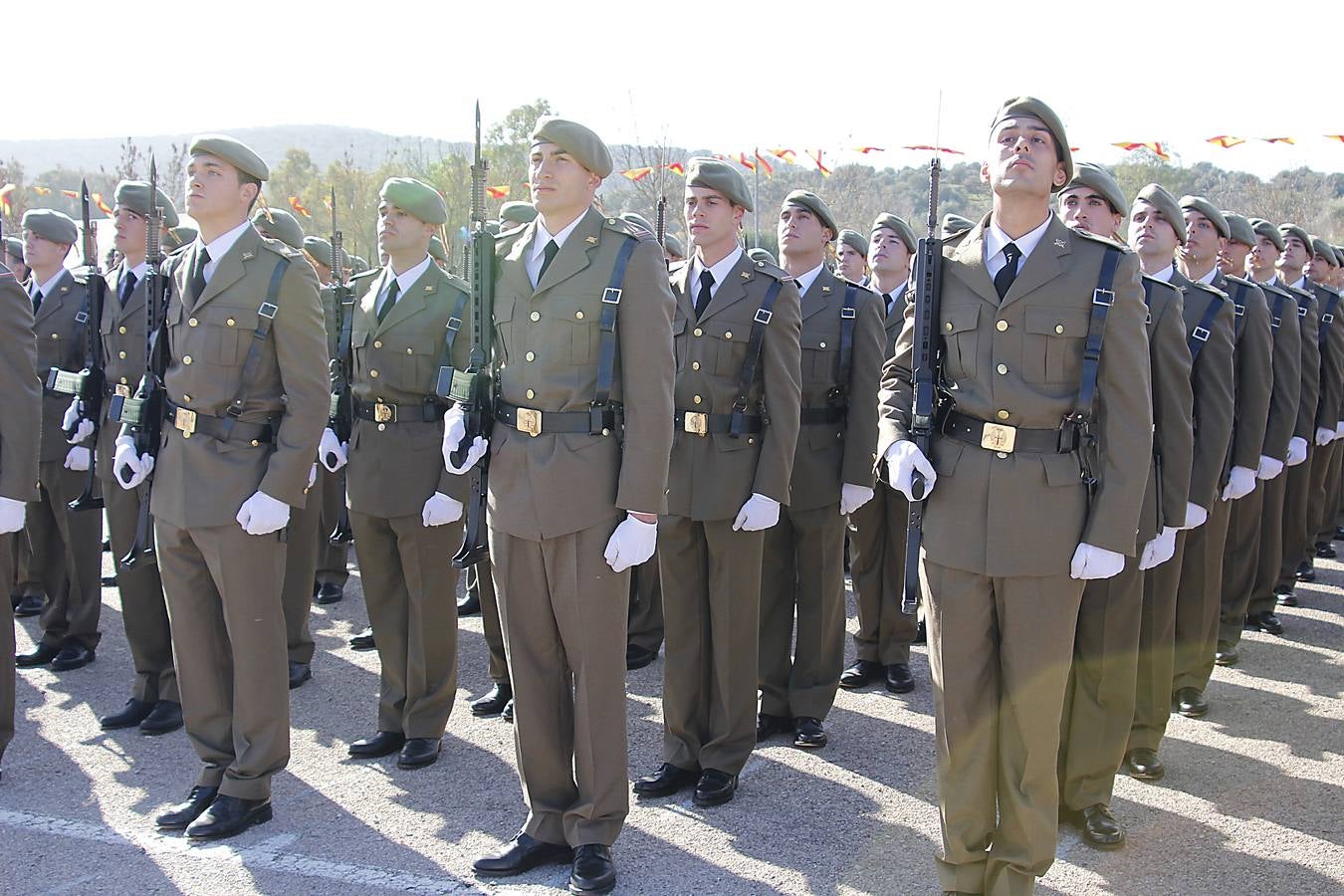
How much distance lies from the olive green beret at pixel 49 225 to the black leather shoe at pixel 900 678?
17.5ft

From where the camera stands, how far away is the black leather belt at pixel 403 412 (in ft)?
17.0

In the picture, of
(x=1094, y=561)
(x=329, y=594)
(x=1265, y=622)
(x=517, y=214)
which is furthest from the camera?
(x=329, y=594)

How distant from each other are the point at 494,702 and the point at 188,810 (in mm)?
1659

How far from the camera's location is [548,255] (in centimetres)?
401

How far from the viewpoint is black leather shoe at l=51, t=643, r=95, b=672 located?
6395mm

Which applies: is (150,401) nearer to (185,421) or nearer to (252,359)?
(185,421)

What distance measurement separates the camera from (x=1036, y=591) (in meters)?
3.59

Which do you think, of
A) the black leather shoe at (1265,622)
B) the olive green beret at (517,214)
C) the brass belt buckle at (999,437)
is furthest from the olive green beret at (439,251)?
the black leather shoe at (1265,622)

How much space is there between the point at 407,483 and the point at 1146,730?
132 inches

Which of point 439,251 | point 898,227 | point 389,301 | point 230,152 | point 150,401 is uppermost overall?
point 230,152

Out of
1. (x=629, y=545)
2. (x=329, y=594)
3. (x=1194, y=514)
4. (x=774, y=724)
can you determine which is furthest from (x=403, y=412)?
(x=1194, y=514)

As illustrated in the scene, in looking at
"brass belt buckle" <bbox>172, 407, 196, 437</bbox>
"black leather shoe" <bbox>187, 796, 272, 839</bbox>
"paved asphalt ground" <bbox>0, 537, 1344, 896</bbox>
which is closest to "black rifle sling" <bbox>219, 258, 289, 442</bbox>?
"brass belt buckle" <bbox>172, 407, 196, 437</bbox>

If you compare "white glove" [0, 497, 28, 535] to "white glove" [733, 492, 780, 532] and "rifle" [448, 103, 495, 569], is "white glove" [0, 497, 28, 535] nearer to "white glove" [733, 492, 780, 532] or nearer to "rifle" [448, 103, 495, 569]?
"rifle" [448, 103, 495, 569]

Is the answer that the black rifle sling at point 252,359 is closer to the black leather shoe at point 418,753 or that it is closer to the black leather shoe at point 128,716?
the black leather shoe at point 418,753
